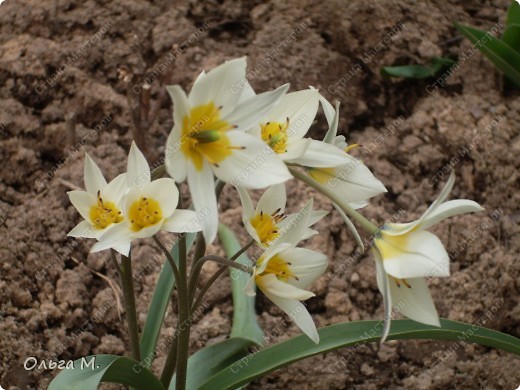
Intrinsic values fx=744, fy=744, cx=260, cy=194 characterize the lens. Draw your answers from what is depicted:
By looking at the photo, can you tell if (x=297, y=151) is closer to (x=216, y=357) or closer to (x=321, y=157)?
(x=321, y=157)

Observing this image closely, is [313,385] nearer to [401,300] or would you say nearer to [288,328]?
[288,328]

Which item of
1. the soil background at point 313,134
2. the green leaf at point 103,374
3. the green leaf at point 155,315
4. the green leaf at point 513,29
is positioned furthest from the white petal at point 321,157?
the green leaf at point 513,29

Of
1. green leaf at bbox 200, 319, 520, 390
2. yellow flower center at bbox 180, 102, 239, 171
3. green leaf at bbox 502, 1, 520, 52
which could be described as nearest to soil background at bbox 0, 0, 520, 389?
green leaf at bbox 502, 1, 520, 52


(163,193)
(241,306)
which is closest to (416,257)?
(163,193)

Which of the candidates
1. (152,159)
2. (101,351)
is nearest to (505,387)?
(101,351)

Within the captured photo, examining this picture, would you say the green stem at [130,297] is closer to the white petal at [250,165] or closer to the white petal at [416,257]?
the white petal at [250,165]

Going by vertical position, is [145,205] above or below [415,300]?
above
